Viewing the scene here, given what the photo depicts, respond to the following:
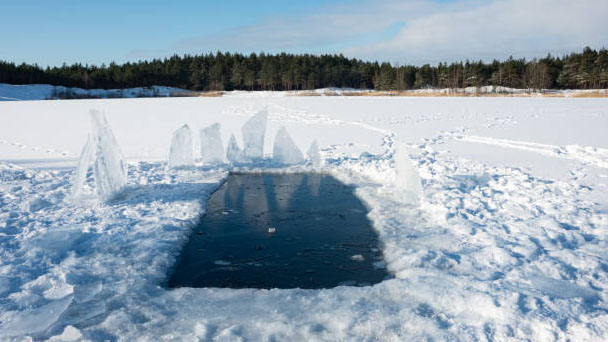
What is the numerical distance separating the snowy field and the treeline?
176ft

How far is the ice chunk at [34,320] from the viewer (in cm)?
343

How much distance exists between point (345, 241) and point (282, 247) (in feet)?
2.65

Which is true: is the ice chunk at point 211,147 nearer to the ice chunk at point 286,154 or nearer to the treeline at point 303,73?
the ice chunk at point 286,154

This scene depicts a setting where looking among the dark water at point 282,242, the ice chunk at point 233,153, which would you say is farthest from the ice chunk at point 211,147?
the dark water at point 282,242

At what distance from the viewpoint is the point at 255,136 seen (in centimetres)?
1010

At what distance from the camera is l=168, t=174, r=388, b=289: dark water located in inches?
178

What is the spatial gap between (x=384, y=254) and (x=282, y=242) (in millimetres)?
1269

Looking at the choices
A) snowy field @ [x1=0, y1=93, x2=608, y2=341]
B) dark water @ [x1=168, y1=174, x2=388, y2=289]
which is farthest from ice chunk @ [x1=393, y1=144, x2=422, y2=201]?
dark water @ [x1=168, y1=174, x2=388, y2=289]

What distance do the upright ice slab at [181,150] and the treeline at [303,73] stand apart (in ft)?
179

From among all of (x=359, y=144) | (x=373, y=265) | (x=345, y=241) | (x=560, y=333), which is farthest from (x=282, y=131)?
(x=560, y=333)

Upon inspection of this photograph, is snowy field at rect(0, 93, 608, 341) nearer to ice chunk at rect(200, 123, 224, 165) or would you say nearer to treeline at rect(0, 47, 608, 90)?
ice chunk at rect(200, 123, 224, 165)

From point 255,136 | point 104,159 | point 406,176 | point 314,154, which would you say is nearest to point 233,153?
point 255,136

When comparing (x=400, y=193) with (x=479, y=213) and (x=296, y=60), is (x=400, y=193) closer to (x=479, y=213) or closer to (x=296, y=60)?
(x=479, y=213)

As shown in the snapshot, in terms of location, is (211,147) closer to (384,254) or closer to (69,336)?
(384,254)
